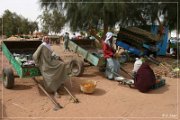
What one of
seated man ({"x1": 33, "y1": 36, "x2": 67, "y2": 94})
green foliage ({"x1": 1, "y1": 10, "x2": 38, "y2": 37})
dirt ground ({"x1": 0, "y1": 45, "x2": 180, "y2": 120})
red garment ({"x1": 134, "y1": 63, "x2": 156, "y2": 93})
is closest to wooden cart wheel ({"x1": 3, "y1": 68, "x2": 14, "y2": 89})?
dirt ground ({"x1": 0, "y1": 45, "x2": 180, "y2": 120})

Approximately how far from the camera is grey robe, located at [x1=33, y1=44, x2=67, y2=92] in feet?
26.8

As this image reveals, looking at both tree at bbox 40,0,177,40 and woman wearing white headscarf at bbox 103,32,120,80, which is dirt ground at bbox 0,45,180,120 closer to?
woman wearing white headscarf at bbox 103,32,120,80

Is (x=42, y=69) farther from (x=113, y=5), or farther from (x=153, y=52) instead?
(x=153, y=52)

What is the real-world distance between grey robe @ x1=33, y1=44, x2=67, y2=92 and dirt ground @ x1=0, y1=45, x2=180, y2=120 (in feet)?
1.09

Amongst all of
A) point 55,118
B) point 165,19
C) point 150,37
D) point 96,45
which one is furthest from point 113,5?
point 55,118

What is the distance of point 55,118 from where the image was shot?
645 cm

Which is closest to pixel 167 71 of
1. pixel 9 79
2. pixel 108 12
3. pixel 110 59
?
pixel 110 59

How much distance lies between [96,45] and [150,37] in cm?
350

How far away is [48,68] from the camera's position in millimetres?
8227

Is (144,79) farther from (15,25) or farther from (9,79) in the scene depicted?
(15,25)

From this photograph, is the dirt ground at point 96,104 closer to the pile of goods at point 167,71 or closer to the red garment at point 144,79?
the red garment at point 144,79

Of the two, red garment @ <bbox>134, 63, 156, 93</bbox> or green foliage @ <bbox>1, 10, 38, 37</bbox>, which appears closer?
red garment @ <bbox>134, 63, 156, 93</bbox>

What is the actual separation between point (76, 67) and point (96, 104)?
379cm

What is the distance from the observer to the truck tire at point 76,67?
10864mm
